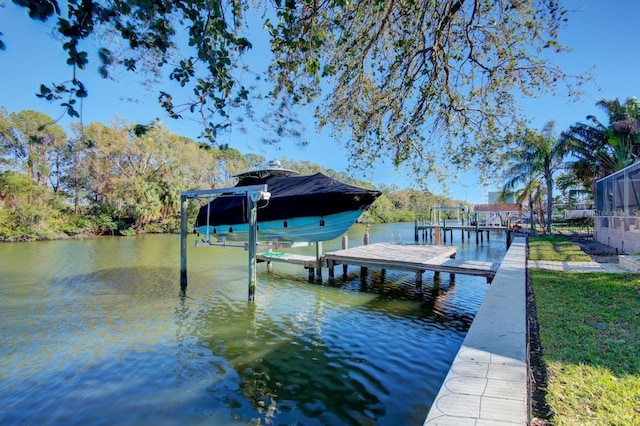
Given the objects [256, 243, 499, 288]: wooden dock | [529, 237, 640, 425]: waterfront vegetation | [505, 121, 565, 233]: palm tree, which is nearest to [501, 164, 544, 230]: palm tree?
[505, 121, 565, 233]: palm tree

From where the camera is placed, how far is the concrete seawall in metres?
→ 2.53

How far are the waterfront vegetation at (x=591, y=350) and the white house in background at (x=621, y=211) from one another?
6.95m

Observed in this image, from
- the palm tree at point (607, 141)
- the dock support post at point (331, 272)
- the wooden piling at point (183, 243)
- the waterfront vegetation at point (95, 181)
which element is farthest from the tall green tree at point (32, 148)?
the palm tree at point (607, 141)

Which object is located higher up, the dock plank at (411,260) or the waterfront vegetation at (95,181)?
the waterfront vegetation at (95,181)

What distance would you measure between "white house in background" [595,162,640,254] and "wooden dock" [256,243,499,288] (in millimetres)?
5526

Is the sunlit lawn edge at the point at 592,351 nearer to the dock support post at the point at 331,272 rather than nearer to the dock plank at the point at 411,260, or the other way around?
the dock plank at the point at 411,260

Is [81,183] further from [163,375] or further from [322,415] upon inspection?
[322,415]

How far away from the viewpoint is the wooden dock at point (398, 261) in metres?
10.6

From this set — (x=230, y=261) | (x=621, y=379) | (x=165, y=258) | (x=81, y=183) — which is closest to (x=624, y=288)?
(x=621, y=379)

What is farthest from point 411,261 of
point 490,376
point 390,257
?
point 490,376

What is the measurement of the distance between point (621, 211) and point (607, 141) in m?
10.1

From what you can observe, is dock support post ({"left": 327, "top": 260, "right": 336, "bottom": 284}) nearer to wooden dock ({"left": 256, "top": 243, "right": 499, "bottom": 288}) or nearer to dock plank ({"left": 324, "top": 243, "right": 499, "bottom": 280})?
wooden dock ({"left": 256, "top": 243, "right": 499, "bottom": 288})

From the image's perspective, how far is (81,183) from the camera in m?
37.4

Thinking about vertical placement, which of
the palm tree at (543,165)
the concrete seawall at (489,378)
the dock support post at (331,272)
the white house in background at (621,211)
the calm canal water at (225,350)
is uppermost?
the palm tree at (543,165)
